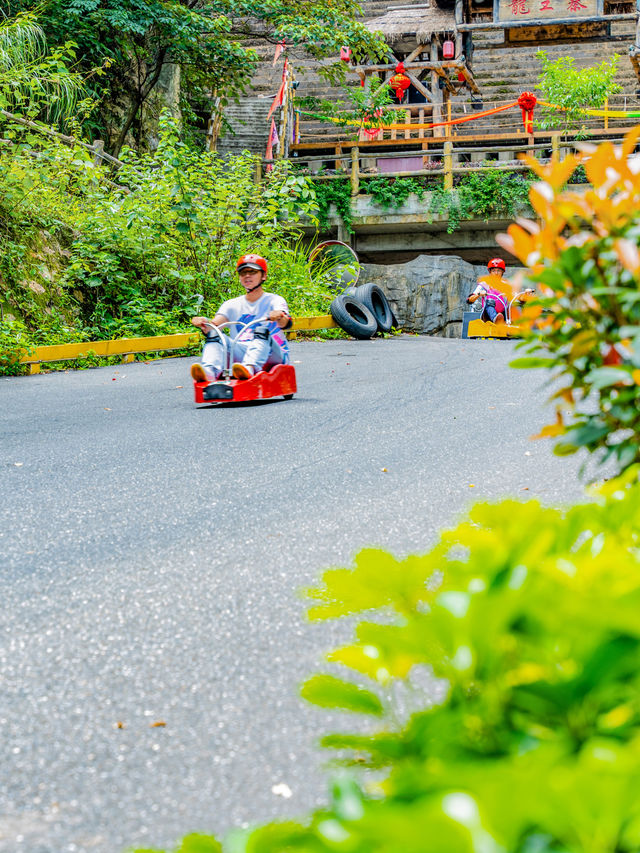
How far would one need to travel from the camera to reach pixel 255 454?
5.39m

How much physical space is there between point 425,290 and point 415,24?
10.0 m

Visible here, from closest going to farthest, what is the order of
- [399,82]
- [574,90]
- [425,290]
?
1. [425,290]
2. [574,90]
3. [399,82]

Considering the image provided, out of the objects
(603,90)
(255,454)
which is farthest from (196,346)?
(603,90)

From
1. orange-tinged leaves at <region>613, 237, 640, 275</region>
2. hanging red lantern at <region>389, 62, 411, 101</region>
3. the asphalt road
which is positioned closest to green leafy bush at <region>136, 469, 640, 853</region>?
orange-tinged leaves at <region>613, 237, 640, 275</region>

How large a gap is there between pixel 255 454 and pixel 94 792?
356cm

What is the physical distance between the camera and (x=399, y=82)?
87.8 feet

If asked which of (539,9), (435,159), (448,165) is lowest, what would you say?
(448,165)

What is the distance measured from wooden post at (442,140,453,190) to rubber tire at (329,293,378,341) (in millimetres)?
7601

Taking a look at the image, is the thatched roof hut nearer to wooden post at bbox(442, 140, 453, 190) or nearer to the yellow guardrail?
wooden post at bbox(442, 140, 453, 190)

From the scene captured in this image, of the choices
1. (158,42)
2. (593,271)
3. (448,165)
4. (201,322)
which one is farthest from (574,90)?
(593,271)

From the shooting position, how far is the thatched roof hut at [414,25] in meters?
26.6

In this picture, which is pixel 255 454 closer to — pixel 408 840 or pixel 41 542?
pixel 41 542

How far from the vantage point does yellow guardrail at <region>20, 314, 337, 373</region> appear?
36.5 ft

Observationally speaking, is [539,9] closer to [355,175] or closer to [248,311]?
[355,175]
